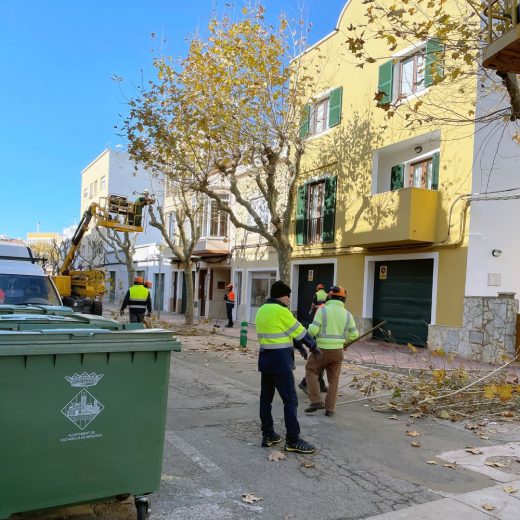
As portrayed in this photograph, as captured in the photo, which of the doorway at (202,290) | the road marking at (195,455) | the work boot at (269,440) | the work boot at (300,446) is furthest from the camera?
the doorway at (202,290)

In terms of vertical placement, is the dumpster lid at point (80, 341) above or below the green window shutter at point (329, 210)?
below

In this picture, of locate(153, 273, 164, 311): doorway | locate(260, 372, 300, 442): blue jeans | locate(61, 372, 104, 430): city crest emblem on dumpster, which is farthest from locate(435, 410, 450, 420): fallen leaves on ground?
locate(153, 273, 164, 311): doorway

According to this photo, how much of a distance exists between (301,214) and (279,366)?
13914 millimetres

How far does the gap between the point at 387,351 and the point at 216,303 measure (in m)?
13.0

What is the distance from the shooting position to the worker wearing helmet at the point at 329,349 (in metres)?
6.69

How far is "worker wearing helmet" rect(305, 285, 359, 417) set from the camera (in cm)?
669

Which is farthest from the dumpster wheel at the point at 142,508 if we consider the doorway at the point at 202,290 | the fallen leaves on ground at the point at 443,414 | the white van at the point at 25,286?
the doorway at the point at 202,290

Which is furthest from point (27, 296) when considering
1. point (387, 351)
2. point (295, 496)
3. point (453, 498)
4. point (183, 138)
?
point (387, 351)

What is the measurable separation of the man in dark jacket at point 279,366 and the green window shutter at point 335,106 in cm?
1285

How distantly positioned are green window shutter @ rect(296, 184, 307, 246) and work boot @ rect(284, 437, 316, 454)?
1370 cm

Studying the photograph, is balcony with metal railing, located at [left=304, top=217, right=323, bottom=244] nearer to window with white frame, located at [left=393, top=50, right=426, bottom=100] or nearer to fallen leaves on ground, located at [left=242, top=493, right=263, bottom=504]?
window with white frame, located at [left=393, top=50, right=426, bottom=100]

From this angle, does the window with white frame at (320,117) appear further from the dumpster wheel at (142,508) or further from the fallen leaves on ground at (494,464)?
the dumpster wheel at (142,508)

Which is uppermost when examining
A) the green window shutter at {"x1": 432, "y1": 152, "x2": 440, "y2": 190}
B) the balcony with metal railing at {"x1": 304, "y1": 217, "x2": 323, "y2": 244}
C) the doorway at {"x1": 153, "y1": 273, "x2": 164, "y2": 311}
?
the green window shutter at {"x1": 432, "y1": 152, "x2": 440, "y2": 190}

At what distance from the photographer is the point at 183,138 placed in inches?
574
